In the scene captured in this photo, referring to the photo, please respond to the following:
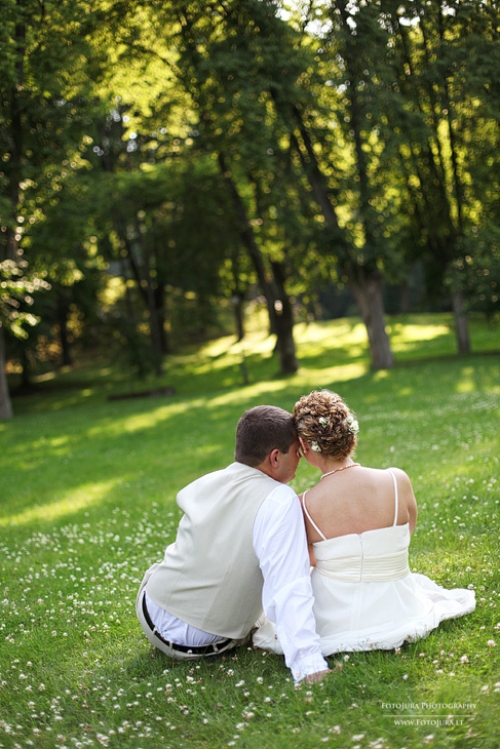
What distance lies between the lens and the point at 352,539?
16.3ft

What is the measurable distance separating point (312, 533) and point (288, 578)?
0.43 meters

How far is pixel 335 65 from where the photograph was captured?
19.6 metres

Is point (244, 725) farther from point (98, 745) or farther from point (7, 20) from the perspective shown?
point (7, 20)

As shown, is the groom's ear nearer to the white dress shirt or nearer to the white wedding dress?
the white dress shirt

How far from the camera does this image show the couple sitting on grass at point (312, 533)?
489 centimetres

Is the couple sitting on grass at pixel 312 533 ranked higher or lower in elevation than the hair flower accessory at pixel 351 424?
lower

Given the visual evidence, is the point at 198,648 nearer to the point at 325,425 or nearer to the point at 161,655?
the point at 161,655

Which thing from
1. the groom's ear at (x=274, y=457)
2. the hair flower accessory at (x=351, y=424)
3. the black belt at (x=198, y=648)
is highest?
the hair flower accessory at (x=351, y=424)

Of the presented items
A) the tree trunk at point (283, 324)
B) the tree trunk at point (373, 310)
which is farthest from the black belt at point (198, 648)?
the tree trunk at point (283, 324)

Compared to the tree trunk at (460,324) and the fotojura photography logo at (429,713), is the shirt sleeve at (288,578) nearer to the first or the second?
the fotojura photography logo at (429,713)

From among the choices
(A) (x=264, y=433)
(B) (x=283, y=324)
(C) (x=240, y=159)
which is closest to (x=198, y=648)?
(A) (x=264, y=433)

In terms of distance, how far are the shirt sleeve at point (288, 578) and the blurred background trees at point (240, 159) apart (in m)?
6.82

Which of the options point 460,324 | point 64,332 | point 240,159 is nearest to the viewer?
point 240,159

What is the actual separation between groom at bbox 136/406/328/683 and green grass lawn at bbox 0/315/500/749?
0.77ft
